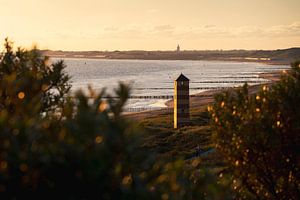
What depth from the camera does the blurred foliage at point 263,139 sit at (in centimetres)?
1275

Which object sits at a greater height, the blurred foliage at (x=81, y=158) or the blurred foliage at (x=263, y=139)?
the blurred foliage at (x=81, y=158)

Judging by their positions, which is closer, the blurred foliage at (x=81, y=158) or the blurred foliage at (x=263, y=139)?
the blurred foliage at (x=81, y=158)

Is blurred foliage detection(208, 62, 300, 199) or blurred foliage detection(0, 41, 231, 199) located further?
blurred foliage detection(208, 62, 300, 199)

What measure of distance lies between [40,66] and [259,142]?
24.6 feet

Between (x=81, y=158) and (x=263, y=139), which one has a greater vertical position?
(x=81, y=158)

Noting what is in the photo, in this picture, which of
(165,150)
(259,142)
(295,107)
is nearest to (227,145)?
(259,142)

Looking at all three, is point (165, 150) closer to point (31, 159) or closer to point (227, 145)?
point (227, 145)

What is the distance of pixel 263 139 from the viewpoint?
12719 millimetres

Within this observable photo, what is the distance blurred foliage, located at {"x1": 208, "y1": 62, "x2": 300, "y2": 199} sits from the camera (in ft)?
41.8

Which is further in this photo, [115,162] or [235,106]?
[235,106]

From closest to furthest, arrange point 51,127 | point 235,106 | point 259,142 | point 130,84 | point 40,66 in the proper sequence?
point 130,84
point 51,127
point 259,142
point 235,106
point 40,66

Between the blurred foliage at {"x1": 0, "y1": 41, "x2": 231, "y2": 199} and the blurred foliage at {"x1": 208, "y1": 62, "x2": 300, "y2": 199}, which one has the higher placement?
the blurred foliage at {"x1": 0, "y1": 41, "x2": 231, "y2": 199}

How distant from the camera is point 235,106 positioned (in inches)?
535

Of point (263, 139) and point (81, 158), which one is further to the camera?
point (263, 139)
